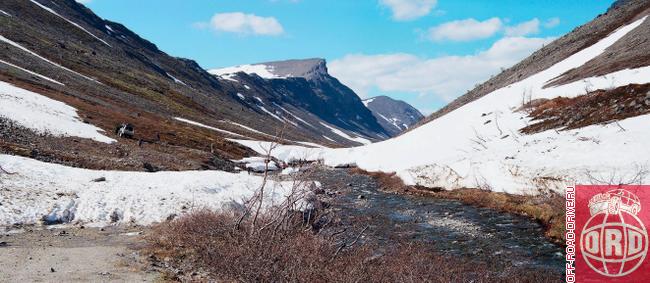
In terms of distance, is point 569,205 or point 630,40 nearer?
point 569,205

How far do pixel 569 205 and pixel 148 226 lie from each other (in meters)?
19.8

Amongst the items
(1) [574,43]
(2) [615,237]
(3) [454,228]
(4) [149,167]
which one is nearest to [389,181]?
(3) [454,228]

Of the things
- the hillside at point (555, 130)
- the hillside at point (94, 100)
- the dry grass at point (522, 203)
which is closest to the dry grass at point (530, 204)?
the dry grass at point (522, 203)

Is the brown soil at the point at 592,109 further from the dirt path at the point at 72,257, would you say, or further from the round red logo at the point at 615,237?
the dirt path at the point at 72,257

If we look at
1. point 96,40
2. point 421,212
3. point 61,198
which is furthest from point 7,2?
point 421,212

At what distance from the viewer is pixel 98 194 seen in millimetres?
23781

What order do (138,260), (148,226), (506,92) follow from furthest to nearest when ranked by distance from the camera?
(506,92), (148,226), (138,260)

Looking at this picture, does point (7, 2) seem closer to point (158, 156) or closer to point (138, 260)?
point (158, 156)

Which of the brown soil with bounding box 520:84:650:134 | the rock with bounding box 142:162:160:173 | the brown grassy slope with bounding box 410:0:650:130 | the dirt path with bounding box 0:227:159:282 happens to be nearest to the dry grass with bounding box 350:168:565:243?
the brown soil with bounding box 520:84:650:134

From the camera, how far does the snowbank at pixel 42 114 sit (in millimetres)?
38062

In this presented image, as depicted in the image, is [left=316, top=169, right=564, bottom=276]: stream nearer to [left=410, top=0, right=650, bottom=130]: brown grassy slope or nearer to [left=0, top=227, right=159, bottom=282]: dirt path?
[left=0, top=227, right=159, bottom=282]: dirt path

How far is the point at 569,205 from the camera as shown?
20688 mm

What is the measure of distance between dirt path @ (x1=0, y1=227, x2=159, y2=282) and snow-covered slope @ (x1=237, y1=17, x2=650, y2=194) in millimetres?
21576

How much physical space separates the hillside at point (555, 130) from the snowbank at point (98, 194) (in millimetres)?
15457
